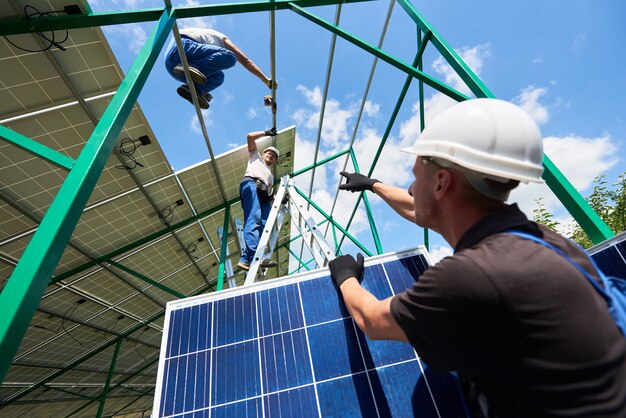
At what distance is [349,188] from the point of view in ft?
9.41

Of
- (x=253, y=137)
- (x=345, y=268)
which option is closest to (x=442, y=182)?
(x=345, y=268)

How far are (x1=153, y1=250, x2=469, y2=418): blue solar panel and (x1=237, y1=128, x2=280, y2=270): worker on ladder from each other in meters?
1.96

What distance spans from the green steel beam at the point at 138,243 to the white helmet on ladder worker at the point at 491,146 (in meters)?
7.55

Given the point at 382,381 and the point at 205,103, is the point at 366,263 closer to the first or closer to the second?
the point at 382,381

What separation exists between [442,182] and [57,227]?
6.43ft

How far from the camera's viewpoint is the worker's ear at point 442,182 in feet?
3.97

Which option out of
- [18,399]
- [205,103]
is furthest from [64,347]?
[205,103]

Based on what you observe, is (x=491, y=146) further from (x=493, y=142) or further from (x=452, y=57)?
(x=452, y=57)

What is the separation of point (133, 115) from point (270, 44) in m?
2.96

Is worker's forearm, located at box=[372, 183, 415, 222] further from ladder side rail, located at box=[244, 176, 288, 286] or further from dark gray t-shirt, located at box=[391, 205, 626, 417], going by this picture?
ladder side rail, located at box=[244, 176, 288, 286]

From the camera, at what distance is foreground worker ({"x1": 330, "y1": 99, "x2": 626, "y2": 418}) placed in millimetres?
760

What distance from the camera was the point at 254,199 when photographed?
14.8 feet

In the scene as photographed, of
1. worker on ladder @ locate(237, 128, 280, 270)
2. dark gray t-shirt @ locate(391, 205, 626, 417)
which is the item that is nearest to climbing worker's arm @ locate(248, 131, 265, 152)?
worker on ladder @ locate(237, 128, 280, 270)

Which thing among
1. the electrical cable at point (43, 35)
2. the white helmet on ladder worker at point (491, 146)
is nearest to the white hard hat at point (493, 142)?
the white helmet on ladder worker at point (491, 146)
